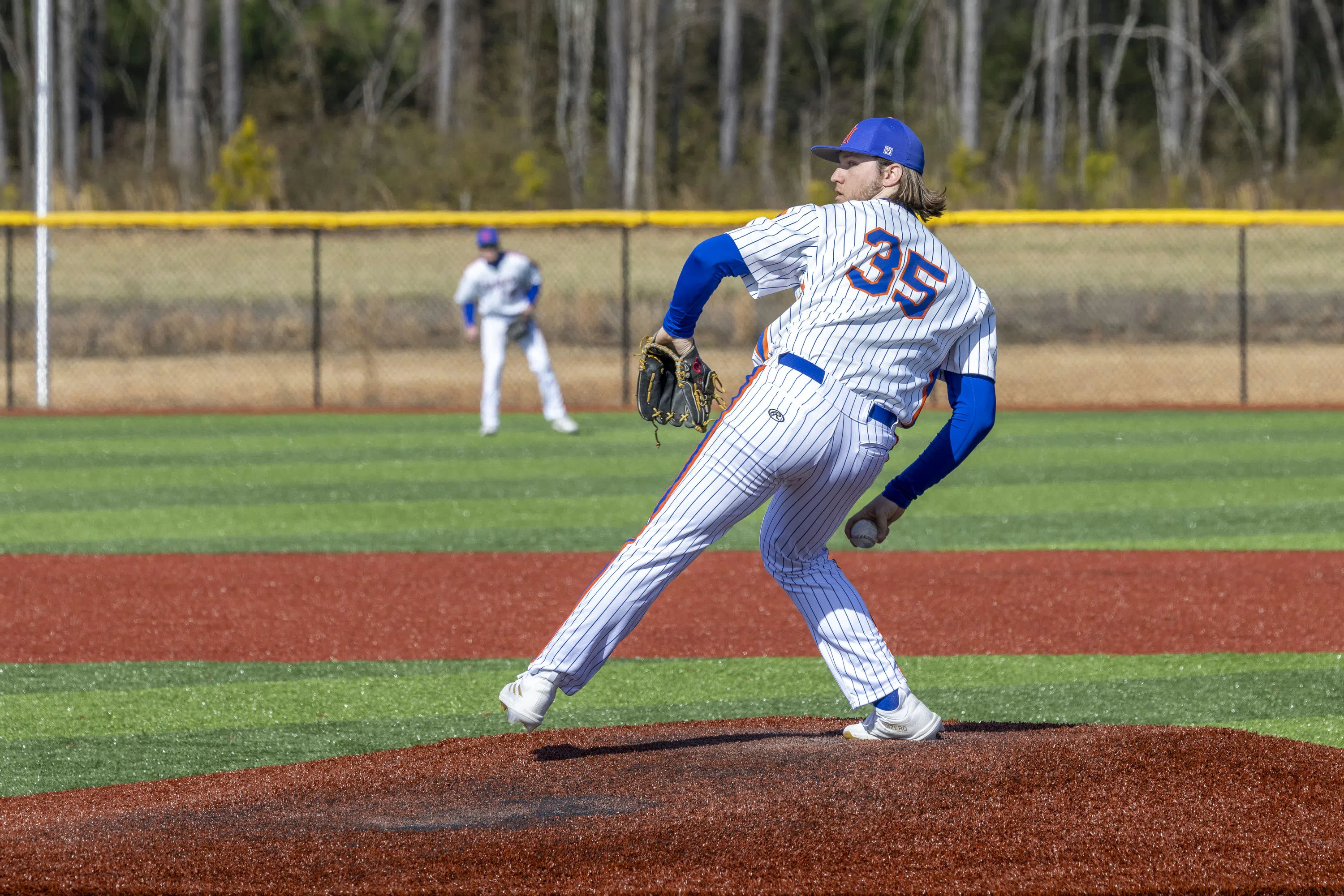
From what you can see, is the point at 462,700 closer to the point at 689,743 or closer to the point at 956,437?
the point at 689,743

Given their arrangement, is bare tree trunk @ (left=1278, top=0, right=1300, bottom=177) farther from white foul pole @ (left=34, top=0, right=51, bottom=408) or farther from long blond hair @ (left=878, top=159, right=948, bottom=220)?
long blond hair @ (left=878, top=159, right=948, bottom=220)

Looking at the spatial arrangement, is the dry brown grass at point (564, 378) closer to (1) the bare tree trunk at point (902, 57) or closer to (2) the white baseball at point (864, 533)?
(2) the white baseball at point (864, 533)

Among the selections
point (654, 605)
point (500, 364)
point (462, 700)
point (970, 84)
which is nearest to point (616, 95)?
point (970, 84)

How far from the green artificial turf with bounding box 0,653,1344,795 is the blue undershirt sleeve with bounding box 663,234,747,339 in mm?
1987

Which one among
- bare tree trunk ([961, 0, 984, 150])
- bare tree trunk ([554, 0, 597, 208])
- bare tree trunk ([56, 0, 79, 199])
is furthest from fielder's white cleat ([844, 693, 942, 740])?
bare tree trunk ([56, 0, 79, 199])

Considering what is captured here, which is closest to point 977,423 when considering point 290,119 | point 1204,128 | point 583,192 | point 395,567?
point 395,567

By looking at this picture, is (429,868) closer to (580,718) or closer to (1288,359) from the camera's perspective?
(580,718)

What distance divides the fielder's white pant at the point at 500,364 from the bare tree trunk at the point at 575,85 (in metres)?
23.6

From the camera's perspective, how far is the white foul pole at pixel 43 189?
18.8 m

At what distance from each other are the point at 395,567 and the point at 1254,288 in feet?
79.9

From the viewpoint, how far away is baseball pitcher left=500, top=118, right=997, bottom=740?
4156 mm

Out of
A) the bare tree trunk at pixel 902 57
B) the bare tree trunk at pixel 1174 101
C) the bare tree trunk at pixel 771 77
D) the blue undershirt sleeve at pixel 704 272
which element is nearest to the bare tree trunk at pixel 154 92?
the bare tree trunk at pixel 771 77

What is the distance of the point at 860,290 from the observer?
4.17m

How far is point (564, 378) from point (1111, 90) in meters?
32.5
